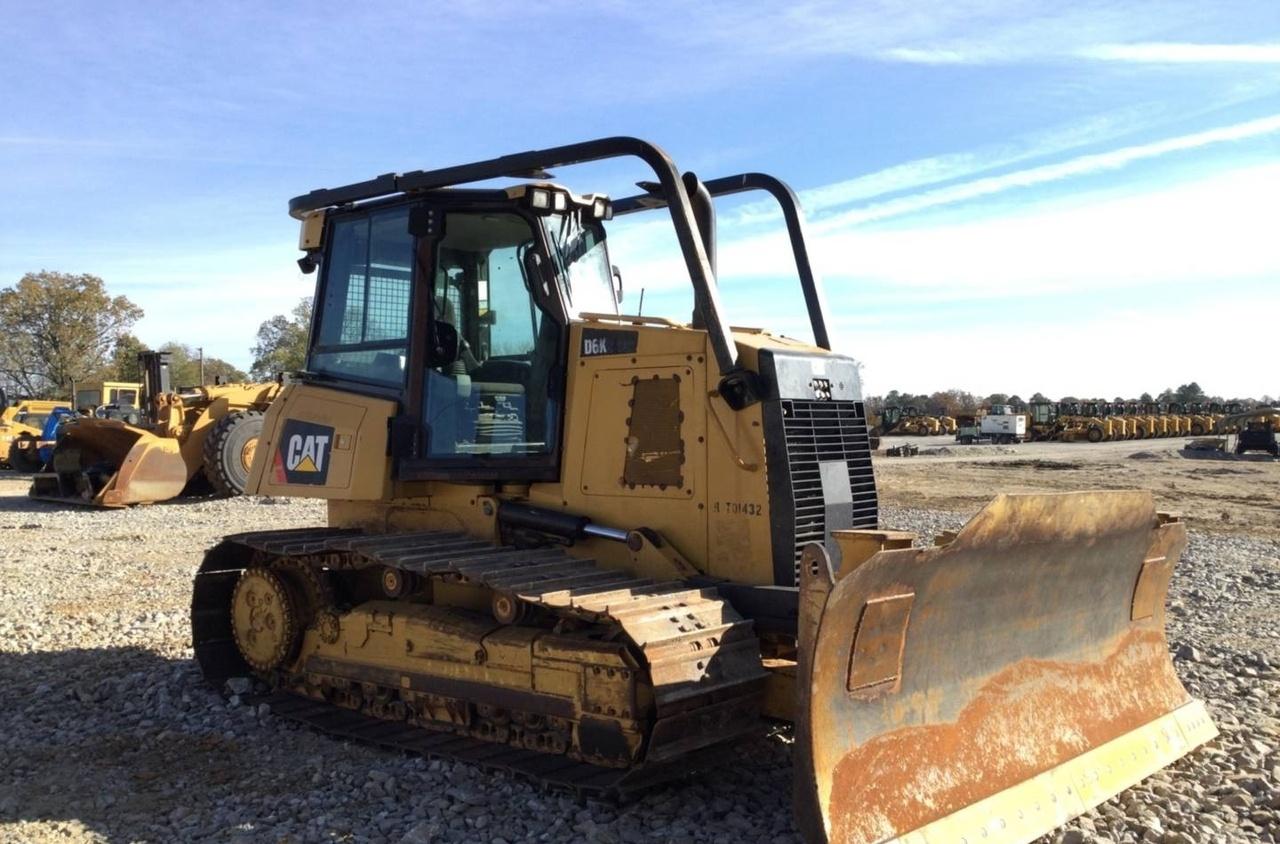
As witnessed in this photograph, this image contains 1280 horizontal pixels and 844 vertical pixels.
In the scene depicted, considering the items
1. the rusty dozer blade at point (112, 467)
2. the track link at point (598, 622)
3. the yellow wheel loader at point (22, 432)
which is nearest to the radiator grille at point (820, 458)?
the track link at point (598, 622)

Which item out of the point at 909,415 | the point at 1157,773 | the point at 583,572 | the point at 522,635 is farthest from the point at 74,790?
the point at 909,415

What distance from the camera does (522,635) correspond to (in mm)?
5312

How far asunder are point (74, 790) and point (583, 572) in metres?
2.62

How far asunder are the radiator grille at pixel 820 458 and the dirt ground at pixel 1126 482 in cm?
1295

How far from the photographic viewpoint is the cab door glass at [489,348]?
612 cm

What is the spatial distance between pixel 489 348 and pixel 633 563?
60.3 inches

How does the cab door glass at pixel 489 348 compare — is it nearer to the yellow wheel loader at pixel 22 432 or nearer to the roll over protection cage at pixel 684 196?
the roll over protection cage at pixel 684 196

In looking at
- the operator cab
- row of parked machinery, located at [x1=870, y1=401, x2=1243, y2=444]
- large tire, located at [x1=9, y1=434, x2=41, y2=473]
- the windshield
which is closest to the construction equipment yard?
the operator cab

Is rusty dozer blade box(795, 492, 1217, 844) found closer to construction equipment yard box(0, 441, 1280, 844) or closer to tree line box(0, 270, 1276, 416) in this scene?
construction equipment yard box(0, 441, 1280, 844)

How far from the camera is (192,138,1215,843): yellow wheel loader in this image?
4.50m

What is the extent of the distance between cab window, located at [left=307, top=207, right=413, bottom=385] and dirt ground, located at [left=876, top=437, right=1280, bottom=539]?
14313 mm

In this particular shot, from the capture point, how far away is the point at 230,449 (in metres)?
18.4

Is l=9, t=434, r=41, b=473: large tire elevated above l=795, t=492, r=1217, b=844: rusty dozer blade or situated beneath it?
situated beneath

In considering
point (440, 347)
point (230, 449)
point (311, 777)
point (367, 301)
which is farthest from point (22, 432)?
point (311, 777)
